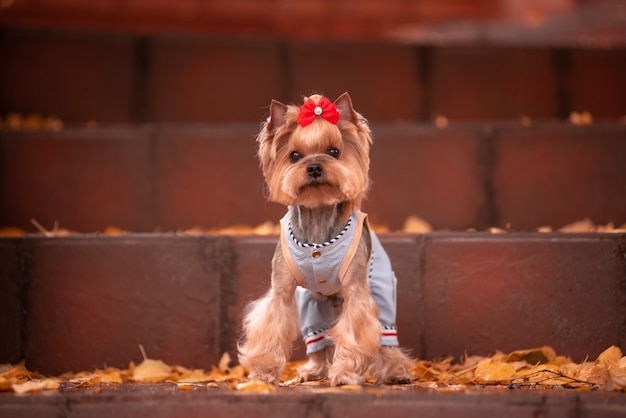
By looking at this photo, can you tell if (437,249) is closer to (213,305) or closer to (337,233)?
(337,233)

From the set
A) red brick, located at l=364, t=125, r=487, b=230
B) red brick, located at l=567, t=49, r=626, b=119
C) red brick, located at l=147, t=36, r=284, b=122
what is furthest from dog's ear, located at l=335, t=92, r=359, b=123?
red brick, located at l=567, t=49, r=626, b=119

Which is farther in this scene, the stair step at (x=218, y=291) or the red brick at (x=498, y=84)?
the red brick at (x=498, y=84)

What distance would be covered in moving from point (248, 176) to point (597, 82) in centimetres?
305

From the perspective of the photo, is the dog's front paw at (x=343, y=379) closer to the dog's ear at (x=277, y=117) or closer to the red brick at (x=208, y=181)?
the dog's ear at (x=277, y=117)

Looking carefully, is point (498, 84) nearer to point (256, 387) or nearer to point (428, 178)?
point (428, 178)

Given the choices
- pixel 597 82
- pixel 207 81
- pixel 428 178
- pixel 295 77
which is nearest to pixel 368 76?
pixel 295 77

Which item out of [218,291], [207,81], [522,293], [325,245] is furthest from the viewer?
[207,81]

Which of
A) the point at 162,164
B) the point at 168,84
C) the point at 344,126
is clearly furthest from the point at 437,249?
the point at 168,84

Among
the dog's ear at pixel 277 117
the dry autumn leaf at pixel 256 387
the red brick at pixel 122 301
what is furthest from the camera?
the red brick at pixel 122 301

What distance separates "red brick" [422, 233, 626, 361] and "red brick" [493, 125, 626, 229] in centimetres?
84

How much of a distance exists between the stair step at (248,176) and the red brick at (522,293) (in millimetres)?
860

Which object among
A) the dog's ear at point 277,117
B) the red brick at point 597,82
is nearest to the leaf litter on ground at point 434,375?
the dog's ear at point 277,117

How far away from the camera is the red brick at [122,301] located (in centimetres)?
430

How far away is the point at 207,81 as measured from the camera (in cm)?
639
